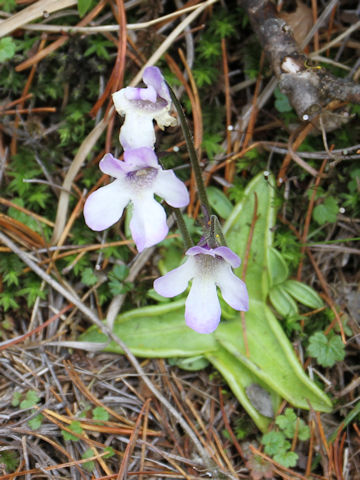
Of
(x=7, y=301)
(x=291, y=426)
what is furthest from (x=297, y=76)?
(x=7, y=301)

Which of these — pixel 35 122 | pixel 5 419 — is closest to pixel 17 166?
pixel 35 122

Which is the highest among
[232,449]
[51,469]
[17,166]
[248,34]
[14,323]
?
[248,34]

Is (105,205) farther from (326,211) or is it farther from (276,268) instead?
(326,211)

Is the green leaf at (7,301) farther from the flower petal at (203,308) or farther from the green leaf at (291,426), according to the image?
the green leaf at (291,426)

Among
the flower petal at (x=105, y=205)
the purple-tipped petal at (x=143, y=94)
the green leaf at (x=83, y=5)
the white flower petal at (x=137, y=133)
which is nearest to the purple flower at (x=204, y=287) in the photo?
the flower petal at (x=105, y=205)

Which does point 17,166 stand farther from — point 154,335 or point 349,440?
point 349,440

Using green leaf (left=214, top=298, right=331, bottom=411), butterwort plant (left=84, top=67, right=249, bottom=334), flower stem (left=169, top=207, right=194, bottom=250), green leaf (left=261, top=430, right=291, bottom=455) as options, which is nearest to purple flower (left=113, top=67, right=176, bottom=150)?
butterwort plant (left=84, top=67, right=249, bottom=334)
